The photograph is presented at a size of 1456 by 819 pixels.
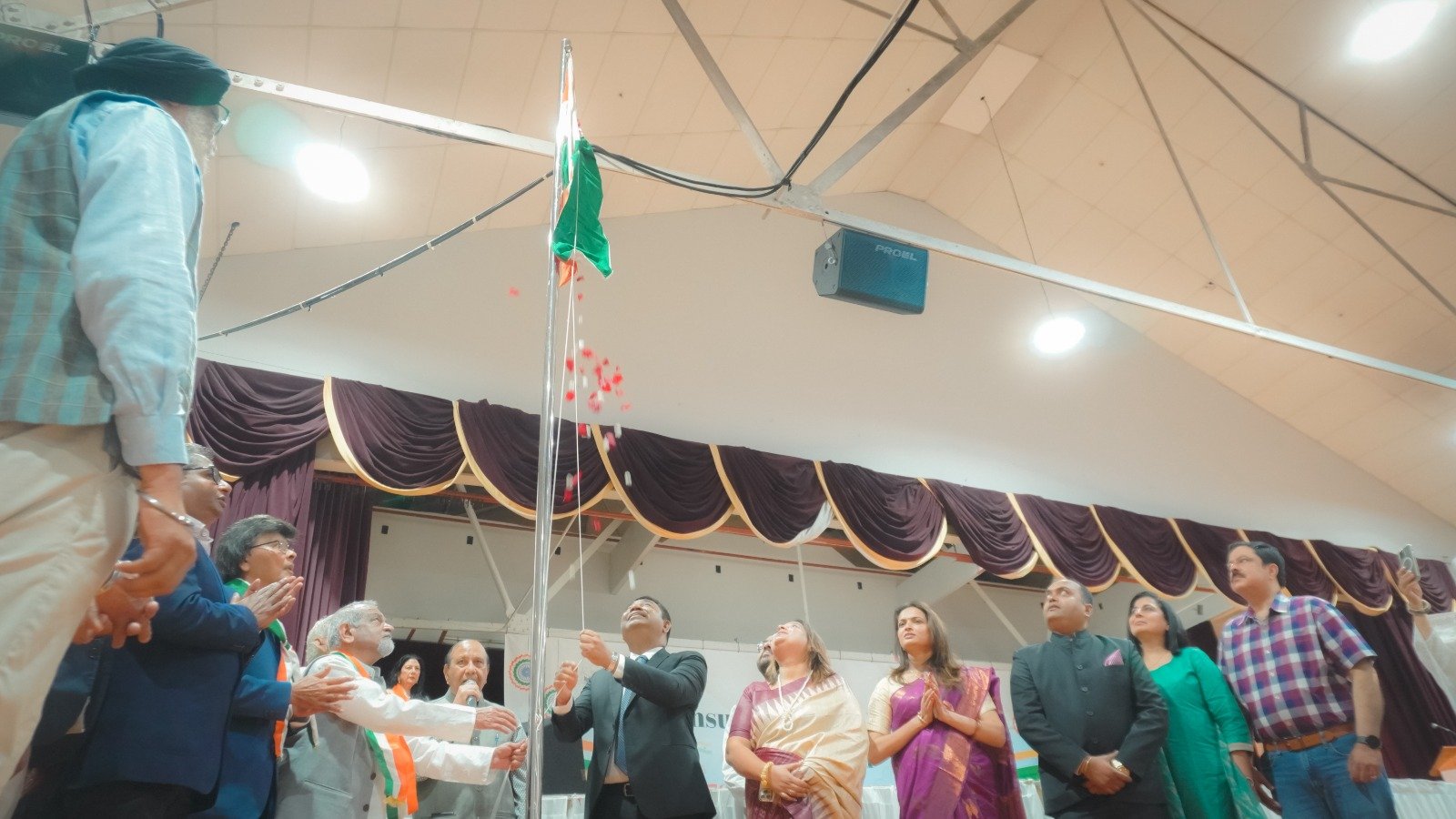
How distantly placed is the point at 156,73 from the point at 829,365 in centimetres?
544

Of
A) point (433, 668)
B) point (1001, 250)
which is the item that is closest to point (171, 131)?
point (433, 668)

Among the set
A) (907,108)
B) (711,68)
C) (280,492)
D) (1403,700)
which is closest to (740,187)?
(711,68)

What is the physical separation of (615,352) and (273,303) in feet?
6.05

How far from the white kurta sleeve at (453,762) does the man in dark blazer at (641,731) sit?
273 millimetres

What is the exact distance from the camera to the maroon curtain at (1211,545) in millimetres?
6749

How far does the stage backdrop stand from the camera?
509 centimetres

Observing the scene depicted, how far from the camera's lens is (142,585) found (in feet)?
3.20

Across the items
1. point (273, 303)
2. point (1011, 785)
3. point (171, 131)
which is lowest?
point (1011, 785)

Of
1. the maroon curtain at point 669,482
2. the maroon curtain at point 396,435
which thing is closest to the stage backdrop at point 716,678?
the maroon curtain at point 669,482

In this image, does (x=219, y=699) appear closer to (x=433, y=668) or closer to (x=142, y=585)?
(x=142, y=585)

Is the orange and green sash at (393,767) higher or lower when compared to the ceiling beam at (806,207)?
lower

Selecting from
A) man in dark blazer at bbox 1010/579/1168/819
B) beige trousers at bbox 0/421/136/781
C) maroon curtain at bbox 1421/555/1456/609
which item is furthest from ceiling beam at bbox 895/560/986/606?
beige trousers at bbox 0/421/136/781

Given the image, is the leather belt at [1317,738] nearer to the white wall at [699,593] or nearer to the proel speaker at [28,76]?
the proel speaker at [28,76]

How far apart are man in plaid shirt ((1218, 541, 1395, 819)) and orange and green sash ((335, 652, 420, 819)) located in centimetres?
237
